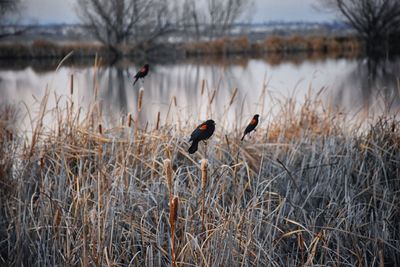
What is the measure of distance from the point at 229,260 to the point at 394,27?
73.7 ft

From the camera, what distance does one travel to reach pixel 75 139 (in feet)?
10.6

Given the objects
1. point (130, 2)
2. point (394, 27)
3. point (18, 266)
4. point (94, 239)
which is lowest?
point (18, 266)

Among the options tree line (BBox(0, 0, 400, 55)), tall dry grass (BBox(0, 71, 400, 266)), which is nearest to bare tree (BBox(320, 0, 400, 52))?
tree line (BBox(0, 0, 400, 55))

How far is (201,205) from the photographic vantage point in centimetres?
202

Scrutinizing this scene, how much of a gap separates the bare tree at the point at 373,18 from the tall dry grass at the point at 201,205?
19.4 metres

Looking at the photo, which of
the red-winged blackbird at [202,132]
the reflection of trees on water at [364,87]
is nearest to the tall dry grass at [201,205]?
the red-winged blackbird at [202,132]

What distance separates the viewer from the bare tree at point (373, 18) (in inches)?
834

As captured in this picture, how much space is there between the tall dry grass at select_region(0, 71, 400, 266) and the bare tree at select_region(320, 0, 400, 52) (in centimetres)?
1943

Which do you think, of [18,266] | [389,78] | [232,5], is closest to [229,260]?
[18,266]

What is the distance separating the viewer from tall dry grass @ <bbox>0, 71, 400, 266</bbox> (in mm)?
1906

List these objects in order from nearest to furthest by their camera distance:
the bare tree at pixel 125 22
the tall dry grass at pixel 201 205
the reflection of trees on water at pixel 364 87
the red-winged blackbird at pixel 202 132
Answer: the red-winged blackbird at pixel 202 132 < the tall dry grass at pixel 201 205 < the reflection of trees on water at pixel 364 87 < the bare tree at pixel 125 22

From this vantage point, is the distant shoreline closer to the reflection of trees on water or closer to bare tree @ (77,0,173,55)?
bare tree @ (77,0,173,55)

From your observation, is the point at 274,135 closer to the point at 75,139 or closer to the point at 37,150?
the point at 75,139

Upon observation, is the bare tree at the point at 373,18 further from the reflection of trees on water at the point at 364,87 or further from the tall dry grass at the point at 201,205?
the tall dry grass at the point at 201,205
